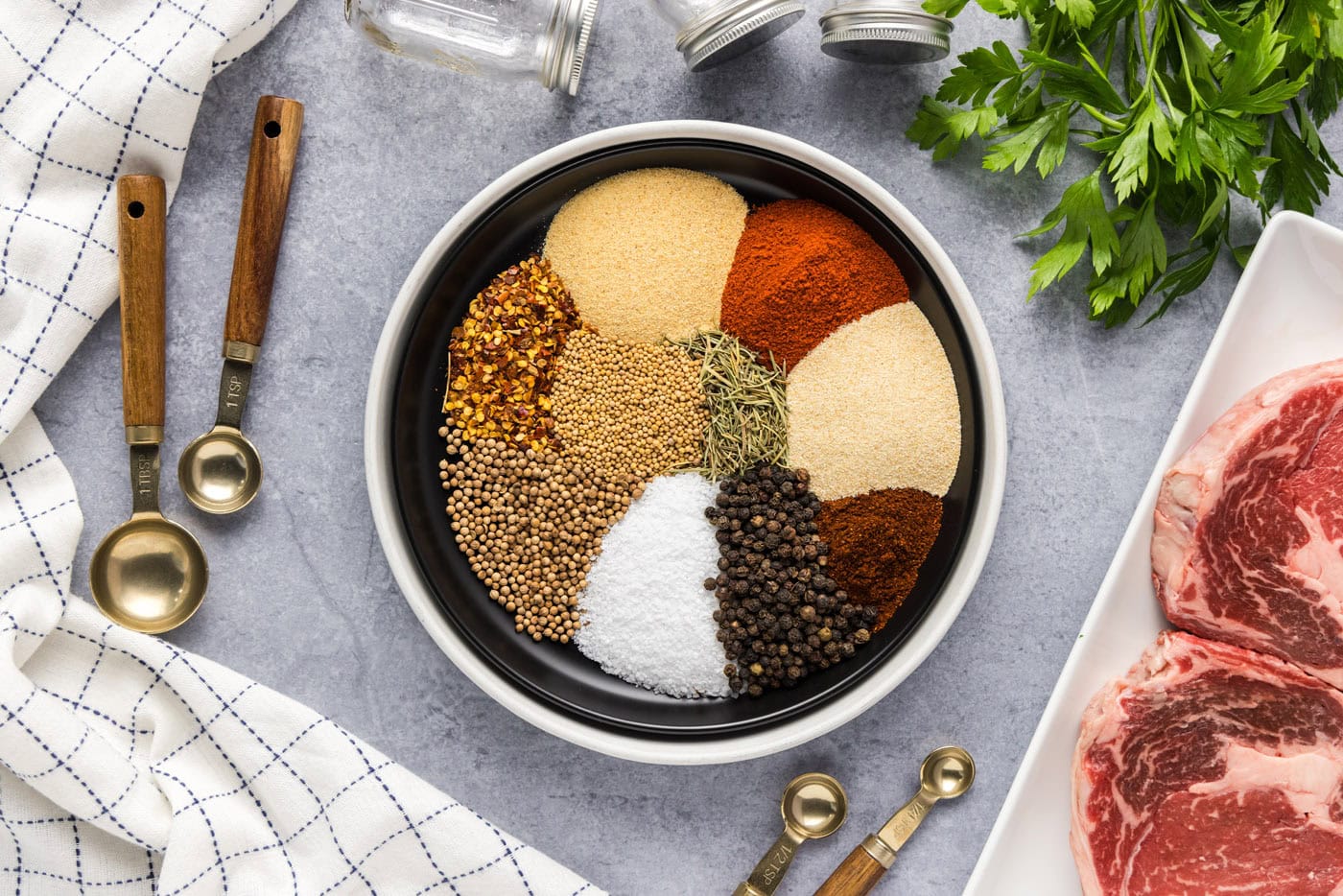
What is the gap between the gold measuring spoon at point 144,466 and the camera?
160 centimetres

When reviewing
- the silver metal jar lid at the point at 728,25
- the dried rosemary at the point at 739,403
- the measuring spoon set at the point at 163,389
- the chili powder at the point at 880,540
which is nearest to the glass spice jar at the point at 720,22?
the silver metal jar lid at the point at 728,25

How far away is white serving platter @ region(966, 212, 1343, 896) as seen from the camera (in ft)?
5.27

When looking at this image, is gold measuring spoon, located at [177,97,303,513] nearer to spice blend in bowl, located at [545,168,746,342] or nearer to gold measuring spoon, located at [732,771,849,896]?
spice blend in bowl, located at [545,168,746,342]

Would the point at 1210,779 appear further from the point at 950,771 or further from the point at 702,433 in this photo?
the point at 702,433

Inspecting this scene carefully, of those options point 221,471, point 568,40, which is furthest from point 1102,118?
point 221,471

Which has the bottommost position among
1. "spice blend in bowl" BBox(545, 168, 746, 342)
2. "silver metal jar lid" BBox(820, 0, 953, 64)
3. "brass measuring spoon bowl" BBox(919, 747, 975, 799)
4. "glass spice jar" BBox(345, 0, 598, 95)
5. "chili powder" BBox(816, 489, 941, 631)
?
"brass measuring spoon bowl" BBox(919, 747, 975, 799)

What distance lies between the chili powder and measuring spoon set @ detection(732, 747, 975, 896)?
324 millimetres

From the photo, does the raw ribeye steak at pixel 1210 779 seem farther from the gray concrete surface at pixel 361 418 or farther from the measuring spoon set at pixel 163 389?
the measuring spoon set at pixel 163 389

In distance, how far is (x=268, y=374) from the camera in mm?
1662

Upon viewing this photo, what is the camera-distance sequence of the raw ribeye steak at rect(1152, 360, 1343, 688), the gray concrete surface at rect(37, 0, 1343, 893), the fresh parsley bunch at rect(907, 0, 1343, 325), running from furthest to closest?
the gray concrete surface at rect(37, 0, 1343, 893), the raw ribeye steak at rect(1152, 360, 1343, 688), the fresh parsley bunch at rect(907, 0, 1343, 325)

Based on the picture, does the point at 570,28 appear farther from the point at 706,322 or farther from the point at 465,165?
the point at 706,322

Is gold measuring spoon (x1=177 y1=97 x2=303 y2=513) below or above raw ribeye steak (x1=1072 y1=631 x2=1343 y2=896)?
above

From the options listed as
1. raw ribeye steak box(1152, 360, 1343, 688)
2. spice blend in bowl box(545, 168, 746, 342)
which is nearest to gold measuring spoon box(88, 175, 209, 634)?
spice blend in bowl box(545, 168, 746, 342)

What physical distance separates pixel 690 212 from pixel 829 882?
4.17ft
